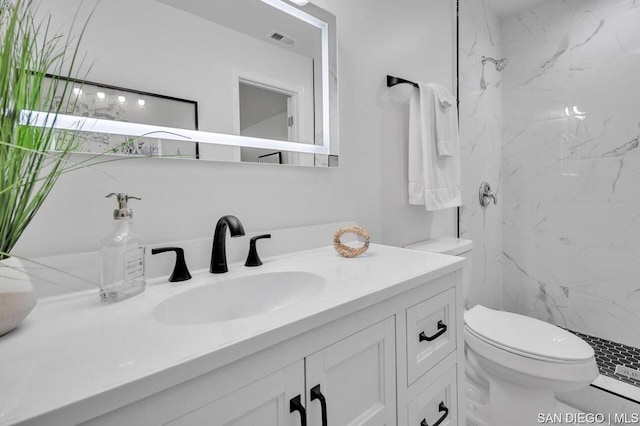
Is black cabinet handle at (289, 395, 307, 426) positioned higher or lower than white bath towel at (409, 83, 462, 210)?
lower

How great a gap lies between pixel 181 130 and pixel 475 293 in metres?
1.95

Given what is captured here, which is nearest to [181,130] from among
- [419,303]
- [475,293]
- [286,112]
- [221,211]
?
[221,211]

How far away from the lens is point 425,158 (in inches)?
56.7

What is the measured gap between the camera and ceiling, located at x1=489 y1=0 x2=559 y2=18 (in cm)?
206

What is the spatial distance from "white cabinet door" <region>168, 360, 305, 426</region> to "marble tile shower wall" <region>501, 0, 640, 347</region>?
2.19m

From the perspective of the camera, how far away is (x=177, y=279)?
2.54ft

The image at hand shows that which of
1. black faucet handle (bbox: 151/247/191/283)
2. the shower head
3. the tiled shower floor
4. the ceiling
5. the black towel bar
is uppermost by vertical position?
the ceiling

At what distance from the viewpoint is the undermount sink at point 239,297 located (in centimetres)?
70

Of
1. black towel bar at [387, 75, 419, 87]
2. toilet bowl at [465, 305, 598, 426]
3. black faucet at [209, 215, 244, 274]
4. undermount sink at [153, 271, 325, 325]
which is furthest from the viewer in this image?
black towel bar at [387, 75, 419, 87]

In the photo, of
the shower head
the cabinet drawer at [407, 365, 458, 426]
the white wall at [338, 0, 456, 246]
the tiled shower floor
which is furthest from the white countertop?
the shower head

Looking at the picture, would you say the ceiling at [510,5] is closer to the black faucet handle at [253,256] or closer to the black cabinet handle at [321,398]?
the black faucet handle at [253,256]

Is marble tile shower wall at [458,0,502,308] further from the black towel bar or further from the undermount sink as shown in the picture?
the undermount sink

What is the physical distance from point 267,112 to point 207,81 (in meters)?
0.22

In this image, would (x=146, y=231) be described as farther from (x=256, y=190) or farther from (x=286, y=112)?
(x=286, y=112)
